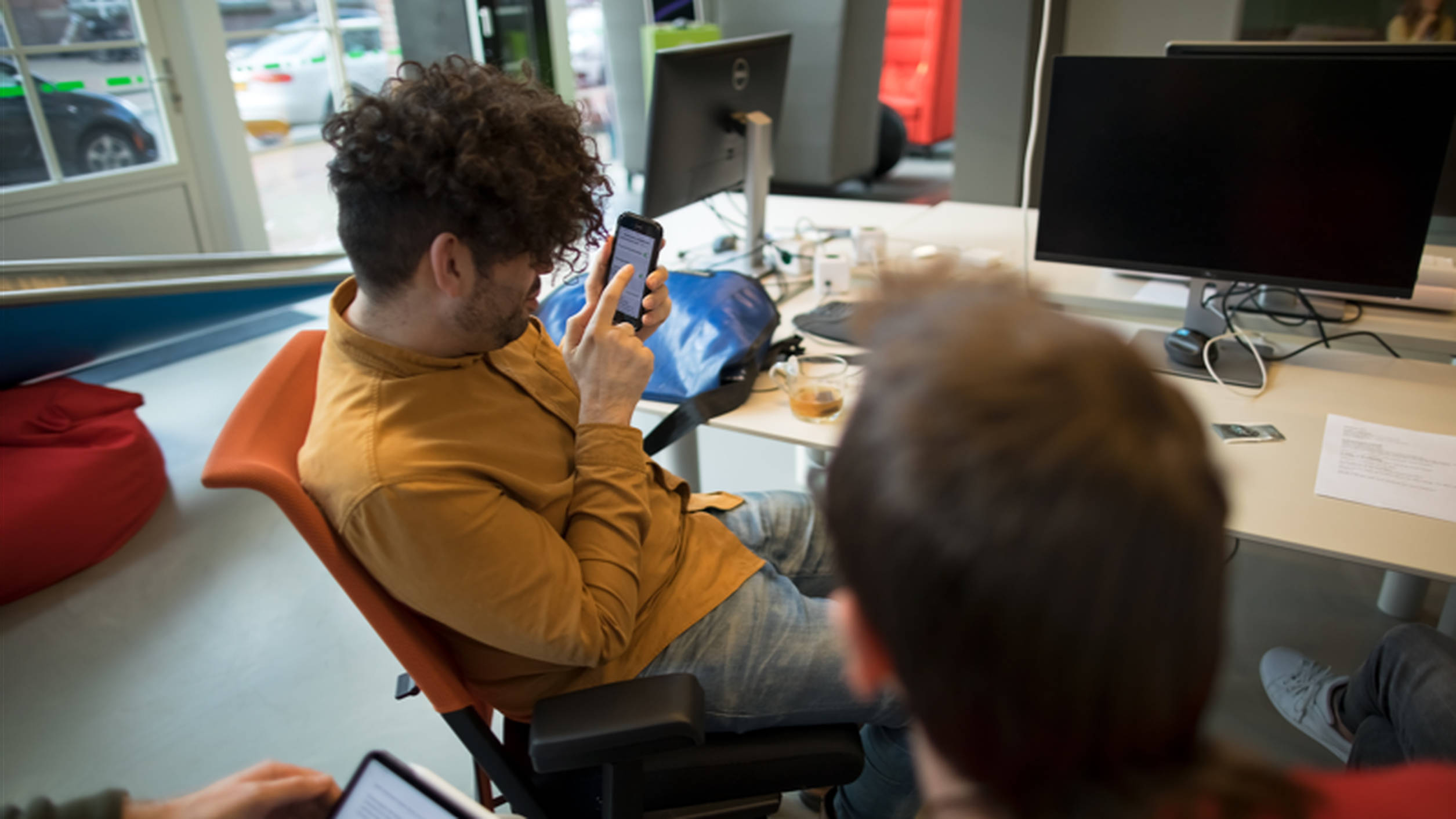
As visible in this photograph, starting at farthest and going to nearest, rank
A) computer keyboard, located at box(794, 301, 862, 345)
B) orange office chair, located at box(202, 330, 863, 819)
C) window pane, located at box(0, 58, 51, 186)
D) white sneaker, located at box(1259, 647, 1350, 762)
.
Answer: window pane, located at box(0, 58, 51, 186) → computer keyboard, located at box(794, 301, 862, 345) → white sneaker, located at box(1259, 647, 1350, 762) → orange office chair, located at box(202, 330, 863, 819)

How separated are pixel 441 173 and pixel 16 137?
3678 millimetres

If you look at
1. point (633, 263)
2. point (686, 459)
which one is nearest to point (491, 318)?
point (633, 263)

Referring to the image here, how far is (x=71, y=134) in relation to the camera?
3.72 meters

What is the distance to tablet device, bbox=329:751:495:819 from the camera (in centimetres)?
80

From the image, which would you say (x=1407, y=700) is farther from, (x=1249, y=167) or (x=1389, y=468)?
(x=1249, y=167)

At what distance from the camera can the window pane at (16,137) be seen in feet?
11.5

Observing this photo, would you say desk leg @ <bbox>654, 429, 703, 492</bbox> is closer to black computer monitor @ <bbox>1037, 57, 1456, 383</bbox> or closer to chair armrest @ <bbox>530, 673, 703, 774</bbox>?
black computer monitor @ <bbox>1037, 57, 1456, 383</bbox>

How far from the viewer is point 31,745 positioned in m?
1.83

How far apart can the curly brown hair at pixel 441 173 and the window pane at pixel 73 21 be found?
3595 mm

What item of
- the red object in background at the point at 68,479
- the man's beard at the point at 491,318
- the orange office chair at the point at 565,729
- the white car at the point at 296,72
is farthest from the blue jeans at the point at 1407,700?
the white car at the point at 296,72

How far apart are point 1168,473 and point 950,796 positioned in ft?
0.73

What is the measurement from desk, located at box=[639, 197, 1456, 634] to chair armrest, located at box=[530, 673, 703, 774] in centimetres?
40

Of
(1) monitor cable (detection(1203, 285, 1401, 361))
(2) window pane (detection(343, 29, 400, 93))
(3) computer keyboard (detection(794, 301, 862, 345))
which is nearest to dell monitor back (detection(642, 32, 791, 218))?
(3) computer keyboard (detection(794, 301, 862, 345))

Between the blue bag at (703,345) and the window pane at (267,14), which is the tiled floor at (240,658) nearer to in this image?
the blue bag at (703,345)
